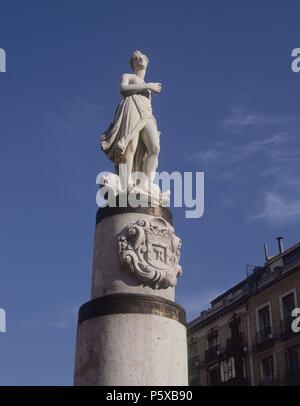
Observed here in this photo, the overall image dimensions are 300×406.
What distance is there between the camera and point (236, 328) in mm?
44875

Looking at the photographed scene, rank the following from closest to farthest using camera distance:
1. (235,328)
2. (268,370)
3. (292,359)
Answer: (292,359)
(268,370)
(235,328)

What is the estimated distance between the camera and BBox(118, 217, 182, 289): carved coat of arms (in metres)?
8.23

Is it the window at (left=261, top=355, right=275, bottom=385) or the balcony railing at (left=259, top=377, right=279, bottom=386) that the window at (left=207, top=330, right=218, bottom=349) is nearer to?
the window at (left=261, top=355, right=275, bottom=385)

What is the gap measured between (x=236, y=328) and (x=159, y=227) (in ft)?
124

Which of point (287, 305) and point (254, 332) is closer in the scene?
point (287, 305)

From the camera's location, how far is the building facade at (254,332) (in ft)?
130

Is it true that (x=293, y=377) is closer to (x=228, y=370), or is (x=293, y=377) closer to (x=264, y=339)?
(x=264, y=339)

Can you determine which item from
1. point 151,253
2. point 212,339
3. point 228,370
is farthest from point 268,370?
point 151,253

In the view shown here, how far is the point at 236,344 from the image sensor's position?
44.0 m

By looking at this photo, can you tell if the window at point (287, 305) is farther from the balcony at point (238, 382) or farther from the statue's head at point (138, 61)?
the statue's head at point (138, 61)

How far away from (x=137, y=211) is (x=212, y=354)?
129 feet

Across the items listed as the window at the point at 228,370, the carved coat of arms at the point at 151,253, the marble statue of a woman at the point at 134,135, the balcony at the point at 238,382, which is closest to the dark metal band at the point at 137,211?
the carved coat of arms at the point at 151,253

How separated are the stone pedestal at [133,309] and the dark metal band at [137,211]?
0.01 metres

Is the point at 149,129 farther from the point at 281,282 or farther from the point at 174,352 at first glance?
the point at 281,282
